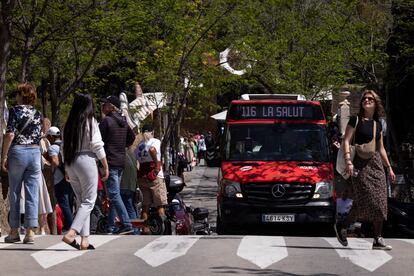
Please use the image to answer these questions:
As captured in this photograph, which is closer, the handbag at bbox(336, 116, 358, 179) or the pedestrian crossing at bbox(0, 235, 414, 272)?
the pedestrian crossing at bbox(0, 235, 414, 272)

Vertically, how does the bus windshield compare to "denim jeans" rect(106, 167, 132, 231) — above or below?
above

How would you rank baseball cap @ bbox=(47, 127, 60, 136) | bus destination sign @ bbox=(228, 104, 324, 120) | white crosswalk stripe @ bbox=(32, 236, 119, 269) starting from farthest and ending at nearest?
bus destination sign @ bbox=(228, 104, 324, 120)
baseball cap @ bbox=(47, 127, 60, 136)
white crosswalk stripe @ bbox=(32, 236, 119, 269)

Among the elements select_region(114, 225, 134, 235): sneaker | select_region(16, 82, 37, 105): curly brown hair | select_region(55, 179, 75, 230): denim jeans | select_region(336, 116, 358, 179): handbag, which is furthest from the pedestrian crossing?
select_region(55, 179, 75, 230): denim jeans

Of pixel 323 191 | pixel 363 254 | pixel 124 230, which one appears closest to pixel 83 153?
pixel 363 254

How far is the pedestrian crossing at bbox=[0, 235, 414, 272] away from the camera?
10086mm

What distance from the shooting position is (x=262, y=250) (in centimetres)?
1093

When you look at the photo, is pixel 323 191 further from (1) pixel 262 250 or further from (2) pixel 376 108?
(1) pixel 262 250

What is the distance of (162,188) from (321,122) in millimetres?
3292

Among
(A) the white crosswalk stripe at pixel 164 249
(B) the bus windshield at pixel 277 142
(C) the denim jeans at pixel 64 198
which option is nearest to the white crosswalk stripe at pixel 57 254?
(A) the white crosswalk stripe at pixel 164 249

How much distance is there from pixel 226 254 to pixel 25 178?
252 centimetres

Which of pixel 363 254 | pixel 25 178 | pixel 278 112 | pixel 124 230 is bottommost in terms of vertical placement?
pixel 124 230

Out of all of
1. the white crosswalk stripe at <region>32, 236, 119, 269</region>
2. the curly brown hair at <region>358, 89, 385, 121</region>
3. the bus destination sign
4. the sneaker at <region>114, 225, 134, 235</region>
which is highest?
the curly brown hair at <region>358, 89, 385, 121</region>

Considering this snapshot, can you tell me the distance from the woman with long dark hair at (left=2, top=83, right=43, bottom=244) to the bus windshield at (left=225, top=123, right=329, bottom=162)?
253 inches

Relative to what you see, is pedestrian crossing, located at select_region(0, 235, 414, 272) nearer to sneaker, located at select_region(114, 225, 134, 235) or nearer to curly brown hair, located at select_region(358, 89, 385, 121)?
curly brown hair, located at select_region(358, 89, 385, 121)
